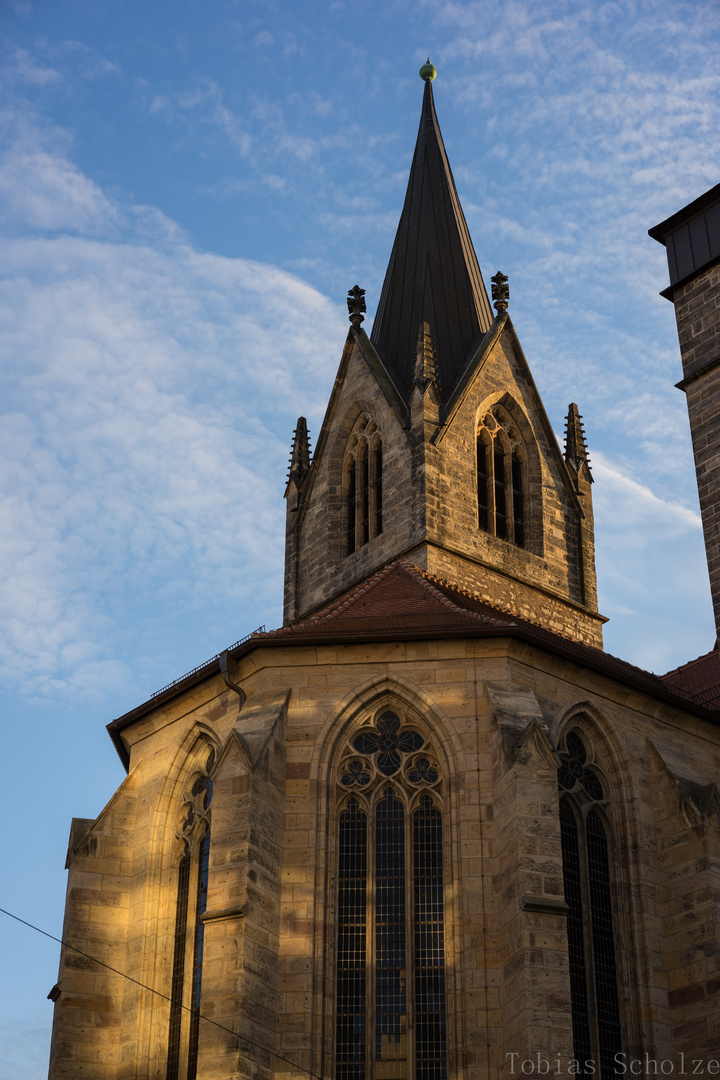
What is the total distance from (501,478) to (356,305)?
533 centimetres

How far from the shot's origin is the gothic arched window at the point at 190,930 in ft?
65.8

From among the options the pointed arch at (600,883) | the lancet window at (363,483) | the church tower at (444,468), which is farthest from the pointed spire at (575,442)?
the pointed arch at (600,883)

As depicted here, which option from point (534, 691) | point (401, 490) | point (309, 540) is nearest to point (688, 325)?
point (401, 490)

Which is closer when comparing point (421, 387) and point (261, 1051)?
point (261, 1051)

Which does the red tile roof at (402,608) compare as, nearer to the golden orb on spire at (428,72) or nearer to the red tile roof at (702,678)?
the red tile roof at (702,678)

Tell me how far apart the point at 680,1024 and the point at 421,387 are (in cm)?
1483

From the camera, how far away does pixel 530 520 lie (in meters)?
31.5

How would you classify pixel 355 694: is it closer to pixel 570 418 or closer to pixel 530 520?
pixel 530 520

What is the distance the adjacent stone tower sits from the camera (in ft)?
96.2

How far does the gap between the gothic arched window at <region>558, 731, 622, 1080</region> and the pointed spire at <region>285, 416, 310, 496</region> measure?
540 inches

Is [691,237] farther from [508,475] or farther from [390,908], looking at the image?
[390,908]

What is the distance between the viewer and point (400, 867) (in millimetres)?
19828

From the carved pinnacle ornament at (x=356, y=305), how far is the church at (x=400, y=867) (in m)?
9.59

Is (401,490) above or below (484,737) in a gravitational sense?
above
